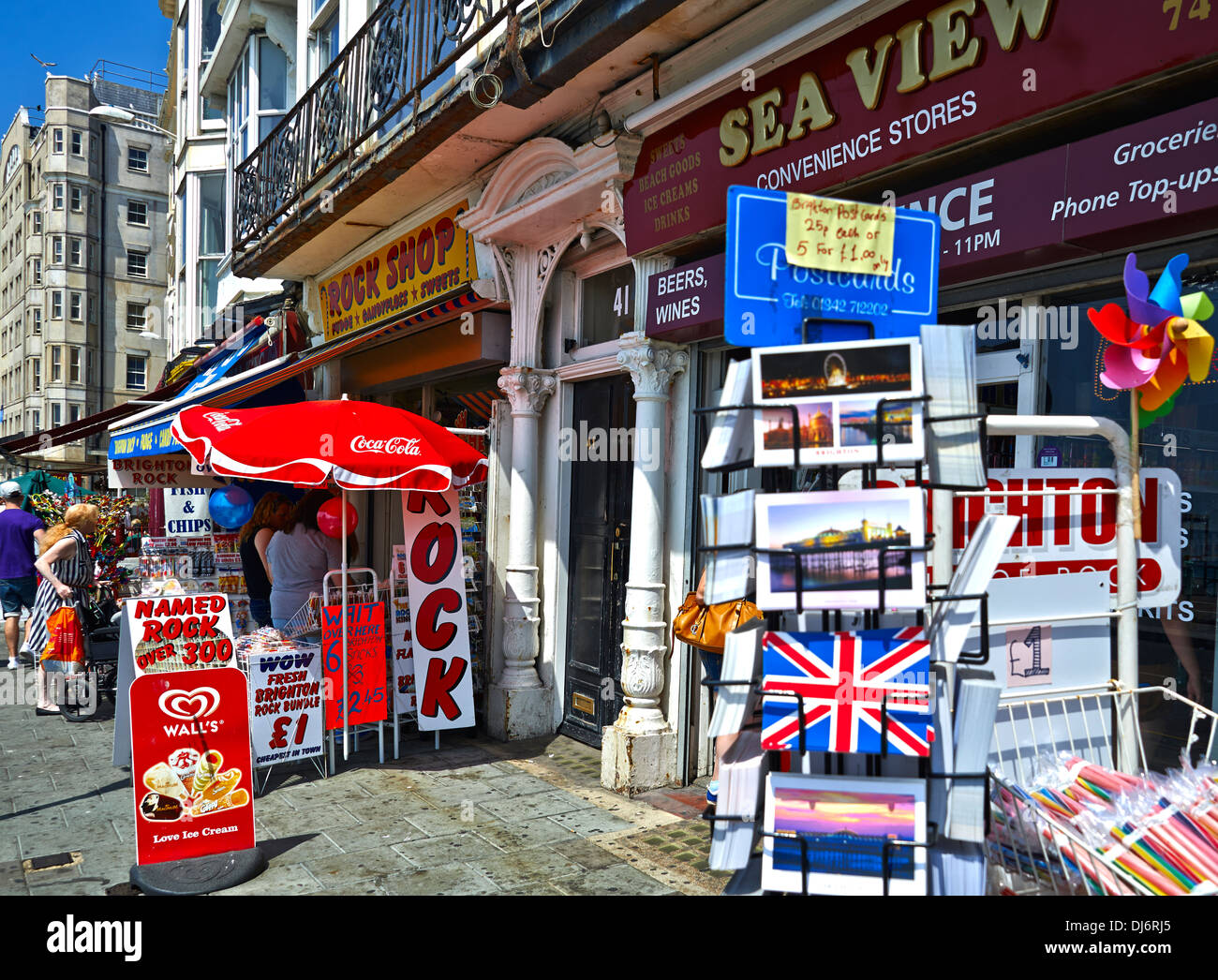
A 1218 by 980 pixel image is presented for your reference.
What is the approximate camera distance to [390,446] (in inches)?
248

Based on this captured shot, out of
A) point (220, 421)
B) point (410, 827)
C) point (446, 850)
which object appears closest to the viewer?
point (446, 850)

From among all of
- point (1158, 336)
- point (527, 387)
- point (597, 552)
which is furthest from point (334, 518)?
point (1158, 336)

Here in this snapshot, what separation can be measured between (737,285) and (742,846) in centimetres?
156

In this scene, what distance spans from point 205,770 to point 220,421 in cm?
234

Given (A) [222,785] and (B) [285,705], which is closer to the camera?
(A) [222,785]

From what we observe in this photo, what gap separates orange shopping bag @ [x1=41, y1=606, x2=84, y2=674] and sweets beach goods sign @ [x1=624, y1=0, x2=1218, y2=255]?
6041 millimetres

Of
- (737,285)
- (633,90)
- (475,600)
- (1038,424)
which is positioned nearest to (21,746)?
(475,600)

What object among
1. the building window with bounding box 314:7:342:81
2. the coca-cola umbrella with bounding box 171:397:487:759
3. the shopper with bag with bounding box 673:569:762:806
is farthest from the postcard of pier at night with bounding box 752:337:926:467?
the building window with bounding box 314:7:342:81

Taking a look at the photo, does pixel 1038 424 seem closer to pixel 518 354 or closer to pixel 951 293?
pixel 951 293

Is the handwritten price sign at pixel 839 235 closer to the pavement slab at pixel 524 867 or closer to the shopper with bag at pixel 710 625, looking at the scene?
the shopper with bag at pixel 710 625

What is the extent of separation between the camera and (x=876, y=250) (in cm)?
274

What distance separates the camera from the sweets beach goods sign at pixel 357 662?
6449 mm

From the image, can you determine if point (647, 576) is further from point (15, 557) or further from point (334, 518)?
point (15, 557)
